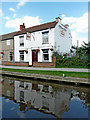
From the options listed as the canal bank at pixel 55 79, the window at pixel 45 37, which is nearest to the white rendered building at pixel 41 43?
the window at pixel 45 37

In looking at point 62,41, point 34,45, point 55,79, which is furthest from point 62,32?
point 55,79

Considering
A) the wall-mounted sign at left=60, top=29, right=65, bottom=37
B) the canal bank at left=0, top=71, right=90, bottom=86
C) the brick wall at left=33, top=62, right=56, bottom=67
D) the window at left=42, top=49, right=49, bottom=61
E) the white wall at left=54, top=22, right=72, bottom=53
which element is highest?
the wall-mounted sign at left=60, top=29, right=65, bottom=37

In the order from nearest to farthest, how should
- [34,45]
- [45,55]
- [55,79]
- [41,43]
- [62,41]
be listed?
[55,79] → [45,55] → [41,43] → [34,45] → [62,41]

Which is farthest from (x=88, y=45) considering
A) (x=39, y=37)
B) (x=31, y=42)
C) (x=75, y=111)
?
(x=75, y=111)

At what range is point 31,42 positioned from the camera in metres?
19.6

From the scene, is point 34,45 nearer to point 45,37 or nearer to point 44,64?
point 45,37

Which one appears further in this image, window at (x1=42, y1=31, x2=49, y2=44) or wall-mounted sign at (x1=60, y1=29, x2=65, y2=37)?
wall-mounted sign at (x1=60, y1=29, x2=65, y2=37)

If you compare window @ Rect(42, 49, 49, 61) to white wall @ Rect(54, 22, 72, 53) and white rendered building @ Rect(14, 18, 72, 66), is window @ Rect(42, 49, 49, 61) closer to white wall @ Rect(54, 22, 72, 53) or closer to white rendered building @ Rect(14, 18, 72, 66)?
white rendered building @ Rect(14, 18, 72, 66)

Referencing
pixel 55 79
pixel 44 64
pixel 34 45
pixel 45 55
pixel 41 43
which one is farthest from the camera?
pixel 34 45

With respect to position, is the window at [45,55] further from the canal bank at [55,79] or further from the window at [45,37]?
the canal bank at [55,79]

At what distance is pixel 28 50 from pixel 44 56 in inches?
149

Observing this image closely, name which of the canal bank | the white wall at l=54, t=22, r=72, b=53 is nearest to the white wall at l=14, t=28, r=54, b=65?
the white wall at l=54, t=22, r=72, b=53

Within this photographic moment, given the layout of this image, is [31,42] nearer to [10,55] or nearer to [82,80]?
[10,55]

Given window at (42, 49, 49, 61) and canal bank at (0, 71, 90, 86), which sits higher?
window at (42, 49, 49, 61)
